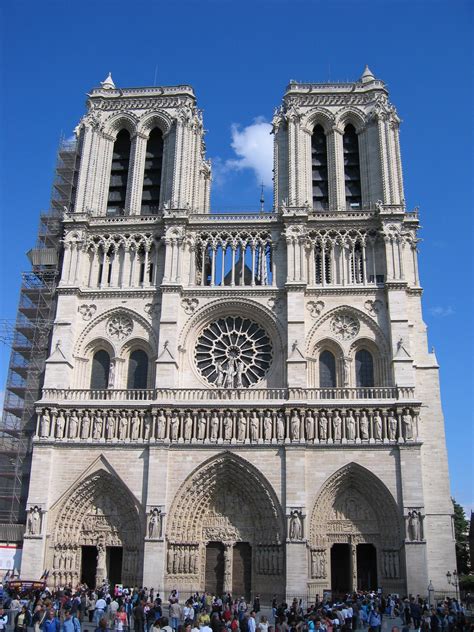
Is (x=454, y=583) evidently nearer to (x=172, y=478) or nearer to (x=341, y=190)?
(x=172, y=478)

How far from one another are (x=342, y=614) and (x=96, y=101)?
26.3 m

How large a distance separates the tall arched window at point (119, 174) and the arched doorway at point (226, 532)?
1361 cm

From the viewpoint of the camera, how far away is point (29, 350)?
3384 cm

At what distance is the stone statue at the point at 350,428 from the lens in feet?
84.2

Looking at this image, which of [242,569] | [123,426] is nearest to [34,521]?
[123,426]

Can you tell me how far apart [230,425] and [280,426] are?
1.90 metres

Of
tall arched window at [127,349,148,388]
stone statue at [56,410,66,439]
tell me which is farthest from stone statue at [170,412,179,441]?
stone statue at [56,410,66,439]

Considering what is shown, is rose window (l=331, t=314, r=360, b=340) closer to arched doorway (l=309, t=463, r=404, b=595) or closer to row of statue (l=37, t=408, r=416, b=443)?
row of statue (l=37, t=408, r=416, b=443)

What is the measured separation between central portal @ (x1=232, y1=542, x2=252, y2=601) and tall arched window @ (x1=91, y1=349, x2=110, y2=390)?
8.60 m

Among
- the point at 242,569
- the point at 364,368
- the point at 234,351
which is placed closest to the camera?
the point at 242,569

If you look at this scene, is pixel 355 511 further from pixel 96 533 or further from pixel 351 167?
pixel 351 167

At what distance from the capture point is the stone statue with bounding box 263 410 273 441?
85.0 ft

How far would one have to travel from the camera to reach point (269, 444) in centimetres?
2572

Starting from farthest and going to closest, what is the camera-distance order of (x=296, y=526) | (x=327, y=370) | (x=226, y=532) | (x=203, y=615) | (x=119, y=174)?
(x=119, y=174) < (x=327, y=370) < (x=226, y=532) < (x=296, y=526) < (x=203, y=615)
